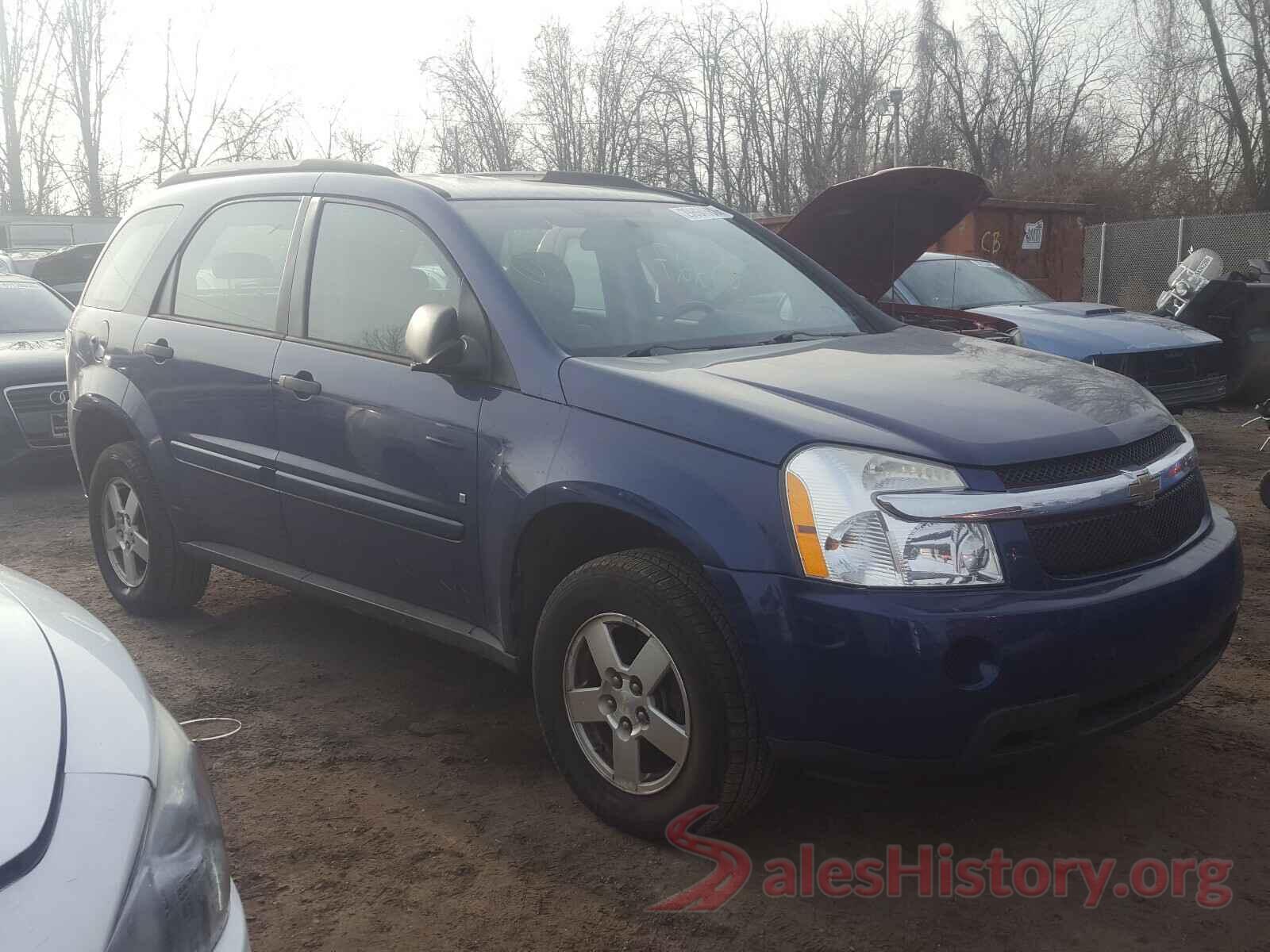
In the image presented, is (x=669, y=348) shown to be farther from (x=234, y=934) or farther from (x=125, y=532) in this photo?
(x=125, y=532)

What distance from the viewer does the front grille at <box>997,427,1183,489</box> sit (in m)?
2.82

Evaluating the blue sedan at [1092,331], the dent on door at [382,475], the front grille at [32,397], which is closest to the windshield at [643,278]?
the dent on door at [382,475]

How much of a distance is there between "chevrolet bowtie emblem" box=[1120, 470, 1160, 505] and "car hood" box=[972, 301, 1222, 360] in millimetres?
5763

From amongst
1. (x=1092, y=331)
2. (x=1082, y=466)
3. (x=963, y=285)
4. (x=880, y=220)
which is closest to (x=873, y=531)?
(x=1082, y=466)

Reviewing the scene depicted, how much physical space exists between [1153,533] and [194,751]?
2.27 metres

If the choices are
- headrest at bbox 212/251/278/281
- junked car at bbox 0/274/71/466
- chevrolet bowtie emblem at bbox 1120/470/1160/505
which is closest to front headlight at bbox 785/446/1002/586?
chevrolet bowtie emblem at bbox 1120/470/1160/505

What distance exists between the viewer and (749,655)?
2.83 m

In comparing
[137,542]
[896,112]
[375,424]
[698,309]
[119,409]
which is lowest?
[137,542]

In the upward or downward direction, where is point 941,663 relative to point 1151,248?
downward

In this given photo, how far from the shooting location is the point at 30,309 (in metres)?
9.77

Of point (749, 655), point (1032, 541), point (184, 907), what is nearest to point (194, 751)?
point (184, 907)

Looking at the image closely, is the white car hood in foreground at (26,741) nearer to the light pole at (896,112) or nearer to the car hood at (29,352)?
the car hood at (29,352)

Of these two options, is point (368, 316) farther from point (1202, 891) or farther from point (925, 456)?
point (1202, 891)

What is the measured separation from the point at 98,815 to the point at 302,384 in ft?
8.24
